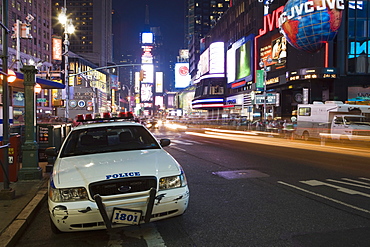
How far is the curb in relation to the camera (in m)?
4.25

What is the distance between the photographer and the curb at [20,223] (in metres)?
4.25

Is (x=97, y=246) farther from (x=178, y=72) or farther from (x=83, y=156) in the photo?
(x=178, y=72)

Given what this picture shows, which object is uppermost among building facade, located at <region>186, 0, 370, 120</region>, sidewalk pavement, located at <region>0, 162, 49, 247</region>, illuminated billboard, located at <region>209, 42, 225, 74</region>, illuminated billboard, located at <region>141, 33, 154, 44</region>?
illuminated billboard, located at <region>141, 33, 154, 44</region>

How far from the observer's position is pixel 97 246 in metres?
4.24

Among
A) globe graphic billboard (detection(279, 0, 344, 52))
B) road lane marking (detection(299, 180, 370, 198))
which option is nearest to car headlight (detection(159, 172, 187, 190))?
road lane marking (detection(299, 180, 370, 198))

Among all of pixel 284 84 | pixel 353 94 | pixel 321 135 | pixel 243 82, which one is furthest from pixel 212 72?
pixel 321 135

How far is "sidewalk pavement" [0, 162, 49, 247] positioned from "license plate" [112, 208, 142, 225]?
1.45 metres

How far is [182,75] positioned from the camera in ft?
459

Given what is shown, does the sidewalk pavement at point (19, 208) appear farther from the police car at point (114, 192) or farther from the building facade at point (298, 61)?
the building facade at point (298, 61)

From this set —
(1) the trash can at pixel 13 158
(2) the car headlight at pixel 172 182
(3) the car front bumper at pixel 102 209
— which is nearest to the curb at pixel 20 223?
(3) the car front bumper at pixel 102 209

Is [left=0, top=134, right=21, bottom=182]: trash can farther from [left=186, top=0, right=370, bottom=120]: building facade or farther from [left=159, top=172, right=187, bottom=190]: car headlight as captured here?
[left=186, top=0, right=370, bottom=120]: building facade

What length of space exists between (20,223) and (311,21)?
32.9 m

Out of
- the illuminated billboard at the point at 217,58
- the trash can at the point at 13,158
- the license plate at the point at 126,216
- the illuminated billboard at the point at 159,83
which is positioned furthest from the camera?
the illuminated billboard at the point at 159,83

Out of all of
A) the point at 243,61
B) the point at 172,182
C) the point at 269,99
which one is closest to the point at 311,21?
the point at 269,99
